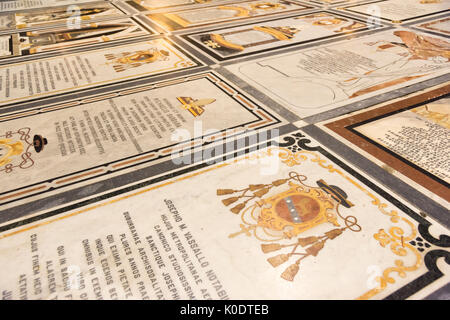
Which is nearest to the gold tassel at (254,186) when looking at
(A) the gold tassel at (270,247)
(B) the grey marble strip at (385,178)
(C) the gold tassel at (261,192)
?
(C) the gold tassel at (261,192)

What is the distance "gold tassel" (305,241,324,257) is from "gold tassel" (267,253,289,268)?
0.26 ft

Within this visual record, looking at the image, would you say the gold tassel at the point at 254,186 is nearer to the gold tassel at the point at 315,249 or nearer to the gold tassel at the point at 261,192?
the gold tassel at the point at 261,192

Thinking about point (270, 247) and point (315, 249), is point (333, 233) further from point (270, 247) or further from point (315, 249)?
point (270, 247)

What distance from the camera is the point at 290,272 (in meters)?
1.10

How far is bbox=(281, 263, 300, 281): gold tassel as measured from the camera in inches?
42.6

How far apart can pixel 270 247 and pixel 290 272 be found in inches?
4.3

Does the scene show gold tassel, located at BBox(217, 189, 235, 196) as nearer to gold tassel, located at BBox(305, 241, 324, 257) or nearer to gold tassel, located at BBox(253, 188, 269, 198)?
gold tassel, located at BBox(253, 188, 269, 198)

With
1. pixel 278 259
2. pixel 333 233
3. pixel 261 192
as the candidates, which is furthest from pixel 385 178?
pixel 278 259

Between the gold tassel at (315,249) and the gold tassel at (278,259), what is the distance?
78 millimetres

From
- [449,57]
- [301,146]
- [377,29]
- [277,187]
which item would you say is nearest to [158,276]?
[277,187]

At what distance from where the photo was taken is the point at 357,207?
4.33ft

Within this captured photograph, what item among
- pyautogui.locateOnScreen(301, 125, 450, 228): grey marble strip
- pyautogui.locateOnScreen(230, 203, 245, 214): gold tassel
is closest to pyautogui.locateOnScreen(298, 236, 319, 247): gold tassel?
pyautogui.locateOnScreen(230, 203, 245, 214): gold tassel

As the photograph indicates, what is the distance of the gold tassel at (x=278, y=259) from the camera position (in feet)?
3.69
